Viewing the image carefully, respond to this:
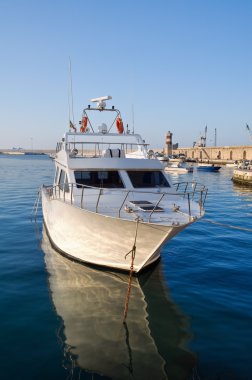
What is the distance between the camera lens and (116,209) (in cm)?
935

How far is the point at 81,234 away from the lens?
30.7 ft

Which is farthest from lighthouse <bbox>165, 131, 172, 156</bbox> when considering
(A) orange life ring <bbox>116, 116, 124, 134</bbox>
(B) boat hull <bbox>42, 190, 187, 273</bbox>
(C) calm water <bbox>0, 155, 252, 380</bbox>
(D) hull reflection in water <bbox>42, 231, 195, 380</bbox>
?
(D) hull reflection in water <bbox>42, 231, 195, 380</bbox>

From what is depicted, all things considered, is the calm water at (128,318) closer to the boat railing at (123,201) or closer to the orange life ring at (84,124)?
the boat railing at (123,201)

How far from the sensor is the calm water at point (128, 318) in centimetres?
564

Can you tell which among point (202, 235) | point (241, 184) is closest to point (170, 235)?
point (202, 235)

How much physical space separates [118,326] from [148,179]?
5753 mm

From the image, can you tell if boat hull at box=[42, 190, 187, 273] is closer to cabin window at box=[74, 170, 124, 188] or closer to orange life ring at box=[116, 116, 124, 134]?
cabin window at box=[74, 170, 124, 188]

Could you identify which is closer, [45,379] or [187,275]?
[45,379]

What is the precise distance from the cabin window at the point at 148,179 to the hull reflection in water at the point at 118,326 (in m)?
3.11

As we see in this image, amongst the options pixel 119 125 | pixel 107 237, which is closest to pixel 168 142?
pixel 119 125

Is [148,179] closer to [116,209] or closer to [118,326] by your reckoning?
[116,209]

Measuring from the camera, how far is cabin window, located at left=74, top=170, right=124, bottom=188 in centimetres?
1109

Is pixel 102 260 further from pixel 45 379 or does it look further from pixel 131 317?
pixel 45 379

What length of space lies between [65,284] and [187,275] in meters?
3.67
